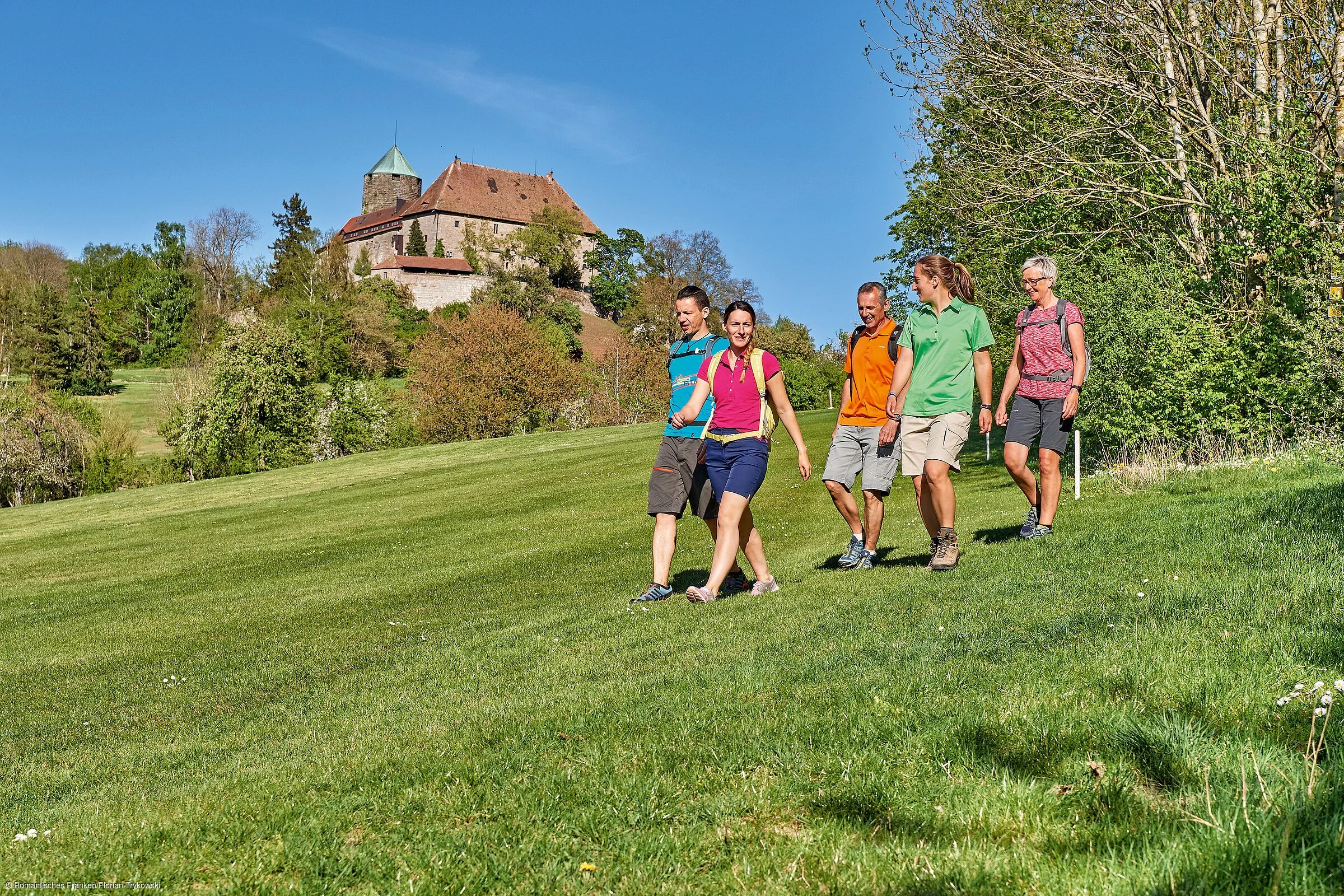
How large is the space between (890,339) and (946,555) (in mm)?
1956

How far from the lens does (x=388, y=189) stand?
5595 inches

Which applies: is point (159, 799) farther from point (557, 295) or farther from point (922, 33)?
point (557, 295)

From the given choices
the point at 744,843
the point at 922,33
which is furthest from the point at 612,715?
the point at 922,33

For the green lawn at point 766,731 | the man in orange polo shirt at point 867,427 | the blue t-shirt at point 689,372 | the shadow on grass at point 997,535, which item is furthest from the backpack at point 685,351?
the shadow on grass at point 997,535

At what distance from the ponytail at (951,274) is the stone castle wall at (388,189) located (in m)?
143

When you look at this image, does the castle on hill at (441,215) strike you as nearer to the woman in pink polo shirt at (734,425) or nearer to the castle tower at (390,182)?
the castle tower at (390,182)

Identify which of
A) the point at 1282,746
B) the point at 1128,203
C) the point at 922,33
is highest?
the point at 922,33

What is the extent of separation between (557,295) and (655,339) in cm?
2956

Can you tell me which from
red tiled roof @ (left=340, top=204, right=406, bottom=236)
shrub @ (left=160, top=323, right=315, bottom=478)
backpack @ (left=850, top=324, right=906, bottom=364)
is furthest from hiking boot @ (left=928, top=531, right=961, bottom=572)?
red tiled roof @ (left=340, top=204, right=406, bottom=236)

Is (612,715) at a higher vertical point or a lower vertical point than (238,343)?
lower

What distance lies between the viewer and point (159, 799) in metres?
4.21

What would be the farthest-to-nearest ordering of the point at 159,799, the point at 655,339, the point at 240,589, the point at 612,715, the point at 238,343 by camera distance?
the point at 655,339, the point at 238,343, the point at 240,589, the point at 612,715, the point at 159,799

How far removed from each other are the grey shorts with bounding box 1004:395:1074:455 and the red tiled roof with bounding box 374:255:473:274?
4659 inches

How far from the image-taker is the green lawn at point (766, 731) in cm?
282
